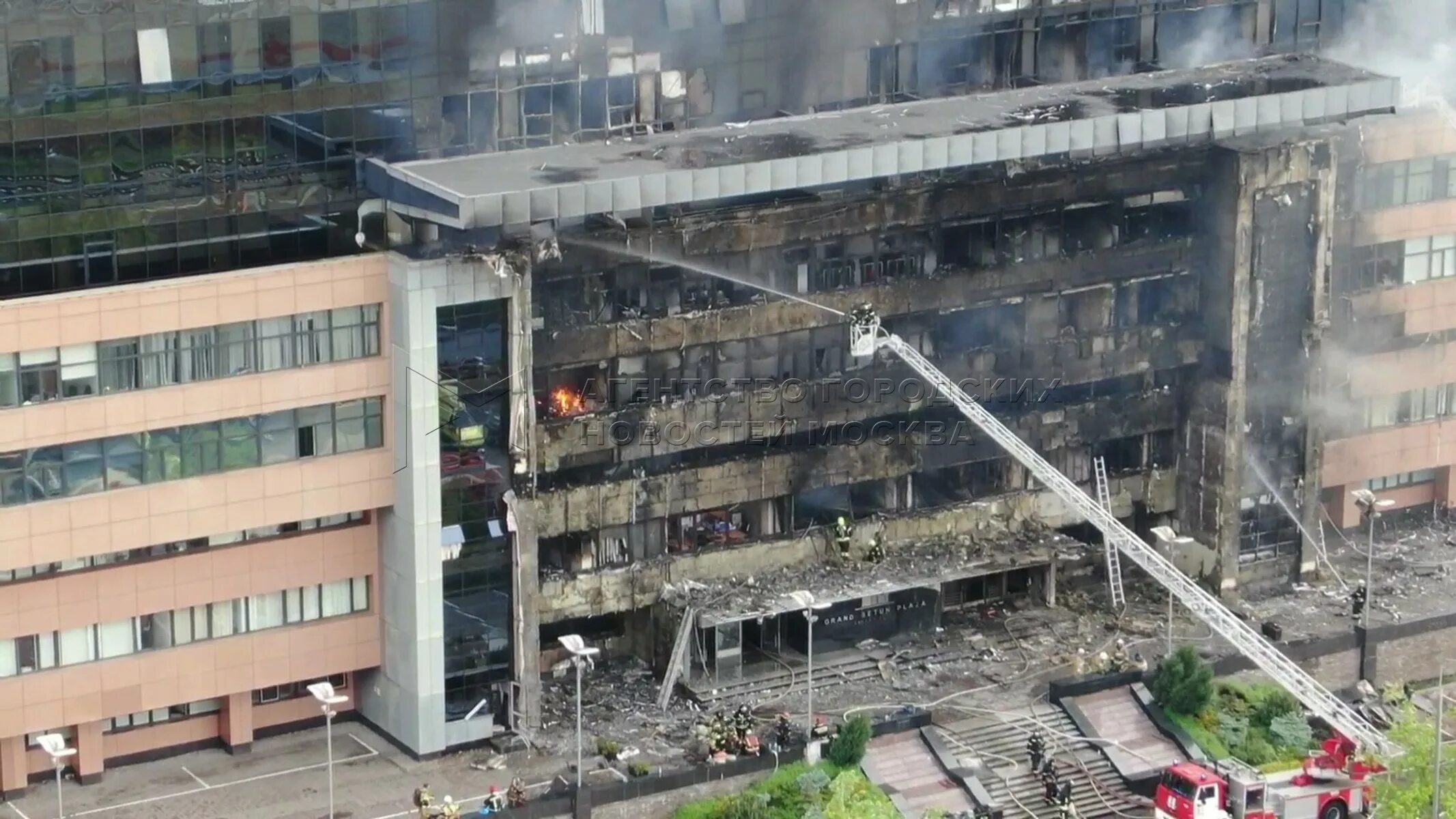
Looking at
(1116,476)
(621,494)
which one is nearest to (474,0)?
(621,494)

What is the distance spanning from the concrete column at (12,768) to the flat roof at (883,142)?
65.0ft

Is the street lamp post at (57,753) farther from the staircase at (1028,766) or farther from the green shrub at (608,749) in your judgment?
the staircase at (1028,766)

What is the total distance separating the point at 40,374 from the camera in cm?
9444

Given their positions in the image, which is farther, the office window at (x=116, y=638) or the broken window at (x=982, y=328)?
the broken window at (x=982, y=328)

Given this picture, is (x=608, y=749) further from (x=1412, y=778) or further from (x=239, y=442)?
(x=1412, y=778)

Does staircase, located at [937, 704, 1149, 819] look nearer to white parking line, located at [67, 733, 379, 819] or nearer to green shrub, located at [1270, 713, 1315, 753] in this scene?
green shrub, located at [1270, 713, 1315, 753]

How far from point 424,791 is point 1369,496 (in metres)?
35.8

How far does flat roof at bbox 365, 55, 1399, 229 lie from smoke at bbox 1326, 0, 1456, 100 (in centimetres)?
276

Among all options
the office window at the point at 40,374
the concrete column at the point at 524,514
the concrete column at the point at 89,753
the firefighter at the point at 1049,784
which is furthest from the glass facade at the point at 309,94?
the firefighter at the point at 1049,784

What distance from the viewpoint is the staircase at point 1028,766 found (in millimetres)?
103938

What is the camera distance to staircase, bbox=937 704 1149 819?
103938 millimetres

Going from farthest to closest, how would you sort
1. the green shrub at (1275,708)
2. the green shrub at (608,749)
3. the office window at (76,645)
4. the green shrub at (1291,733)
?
the green shrub at (1275,708)
the green shrub at (1291,733)
the green shrub at (608,749)
the office window at (76,645)

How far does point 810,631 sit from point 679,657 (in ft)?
15.2

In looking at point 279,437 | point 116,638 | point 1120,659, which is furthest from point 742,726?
point 116,638
